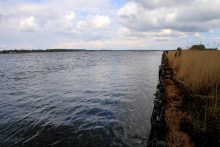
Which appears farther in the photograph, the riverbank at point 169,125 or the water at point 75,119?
the water at point 75,119

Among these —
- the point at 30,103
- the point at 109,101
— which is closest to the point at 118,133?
the point at 109,101

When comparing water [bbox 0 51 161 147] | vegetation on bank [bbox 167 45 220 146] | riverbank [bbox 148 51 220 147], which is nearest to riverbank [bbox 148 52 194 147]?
riverbank [bbox 148 51 220 147]

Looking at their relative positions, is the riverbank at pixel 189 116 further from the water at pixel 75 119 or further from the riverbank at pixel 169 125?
the water at pixel 75 119

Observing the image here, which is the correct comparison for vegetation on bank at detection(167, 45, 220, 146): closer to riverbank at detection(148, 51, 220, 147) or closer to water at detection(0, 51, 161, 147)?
riverbank at detection(148, 51, 220, 147)

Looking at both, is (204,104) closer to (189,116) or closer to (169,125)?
(189,116)

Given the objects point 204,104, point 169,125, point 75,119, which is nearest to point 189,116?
point 169,125

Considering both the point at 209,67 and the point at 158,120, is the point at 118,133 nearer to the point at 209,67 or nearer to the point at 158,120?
the point at 158,120

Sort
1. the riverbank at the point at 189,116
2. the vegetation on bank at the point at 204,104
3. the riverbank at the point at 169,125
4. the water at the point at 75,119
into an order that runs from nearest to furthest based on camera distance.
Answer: the riverbank at the point at 169,125 < the riverbank at the point at 189,116 < the vegetation on bank at the point at 204,104 < the water at the point at 75,119

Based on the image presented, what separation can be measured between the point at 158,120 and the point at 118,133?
8.92 ft

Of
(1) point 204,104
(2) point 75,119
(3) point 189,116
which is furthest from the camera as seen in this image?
(2) point 75,119

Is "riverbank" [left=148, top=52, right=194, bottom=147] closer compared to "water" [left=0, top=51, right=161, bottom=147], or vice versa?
"riverbank" [left=148, top=52, right=194, bottom=147]

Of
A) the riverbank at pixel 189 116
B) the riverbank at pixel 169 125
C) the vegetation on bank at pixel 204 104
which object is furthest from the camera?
the vegetation on bank at pixel 204 104

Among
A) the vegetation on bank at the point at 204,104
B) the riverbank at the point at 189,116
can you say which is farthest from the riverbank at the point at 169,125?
the vegetation on bank at the point at 204,104

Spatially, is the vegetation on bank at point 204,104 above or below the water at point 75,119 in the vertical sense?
above
